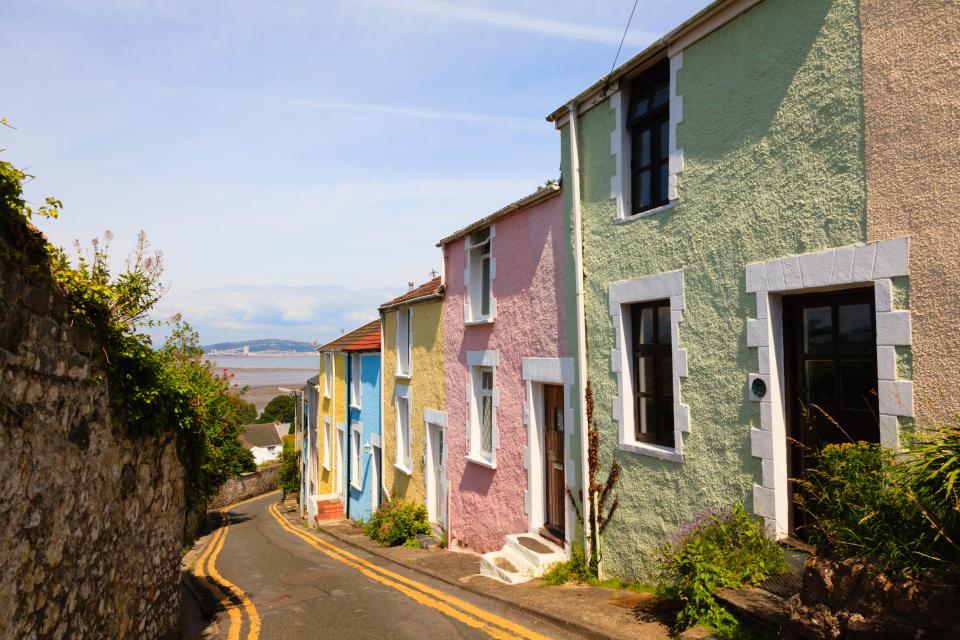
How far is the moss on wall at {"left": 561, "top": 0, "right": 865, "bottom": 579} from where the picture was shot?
5.52m

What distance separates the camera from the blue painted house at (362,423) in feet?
62.8

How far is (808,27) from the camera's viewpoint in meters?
5.72

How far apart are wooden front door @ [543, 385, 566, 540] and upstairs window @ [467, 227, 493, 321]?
9.57 feet

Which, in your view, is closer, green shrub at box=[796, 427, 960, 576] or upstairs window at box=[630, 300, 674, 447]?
green shrub at box=[796, 427, 960, 576]

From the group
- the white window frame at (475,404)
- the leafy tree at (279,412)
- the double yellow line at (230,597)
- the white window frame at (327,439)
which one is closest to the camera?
the double yellow line at (230,597)

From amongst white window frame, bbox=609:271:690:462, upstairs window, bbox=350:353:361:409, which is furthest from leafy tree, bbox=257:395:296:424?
white window frame, bbox=609:271:690:462

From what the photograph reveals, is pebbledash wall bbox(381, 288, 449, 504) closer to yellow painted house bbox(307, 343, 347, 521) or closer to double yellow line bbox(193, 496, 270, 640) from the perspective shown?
double yellow line bbox(193, 496, 270, 640)

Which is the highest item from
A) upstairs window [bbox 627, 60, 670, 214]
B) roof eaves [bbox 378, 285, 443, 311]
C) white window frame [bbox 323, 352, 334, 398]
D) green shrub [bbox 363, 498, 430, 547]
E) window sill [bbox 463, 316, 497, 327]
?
upstairs window [bbox 627, 60, 670, 214]

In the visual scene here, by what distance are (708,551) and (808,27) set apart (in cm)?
492

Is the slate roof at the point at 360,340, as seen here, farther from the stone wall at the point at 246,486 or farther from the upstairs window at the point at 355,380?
the stone wall at the point at 246,486

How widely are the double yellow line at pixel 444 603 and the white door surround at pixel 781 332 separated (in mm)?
2725

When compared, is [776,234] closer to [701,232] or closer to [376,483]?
[701,232]

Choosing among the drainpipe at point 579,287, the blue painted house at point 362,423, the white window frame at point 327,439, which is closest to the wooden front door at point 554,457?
the drainpipe at point 579,287

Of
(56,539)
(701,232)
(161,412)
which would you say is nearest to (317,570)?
(161,412)
